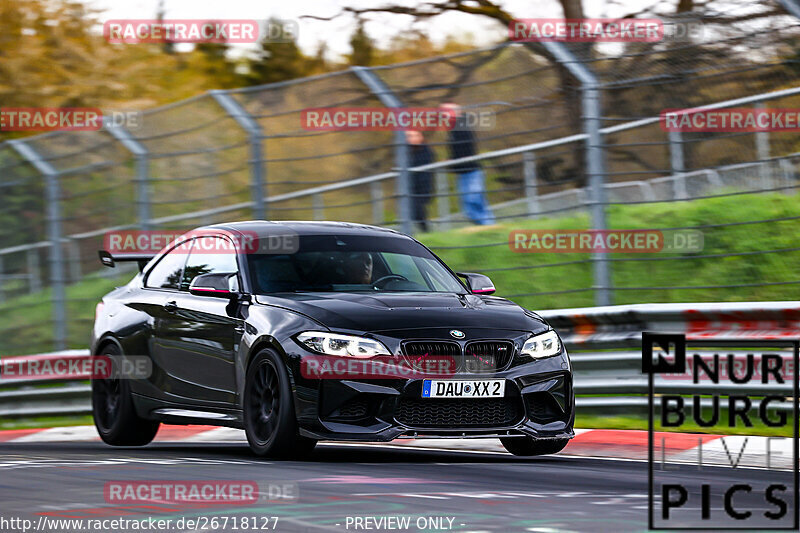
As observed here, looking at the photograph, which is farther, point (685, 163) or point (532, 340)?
point (685, 163)

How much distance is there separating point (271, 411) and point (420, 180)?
4.20 metres

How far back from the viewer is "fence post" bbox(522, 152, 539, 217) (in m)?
11.9

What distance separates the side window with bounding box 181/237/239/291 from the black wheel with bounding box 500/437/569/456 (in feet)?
6.67

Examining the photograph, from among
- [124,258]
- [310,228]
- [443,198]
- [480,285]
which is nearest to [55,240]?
[124,258]

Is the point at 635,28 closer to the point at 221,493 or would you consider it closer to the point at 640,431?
the point at 640,431

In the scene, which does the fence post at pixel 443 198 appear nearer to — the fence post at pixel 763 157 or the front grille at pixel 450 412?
the fence post at pixel 763 157

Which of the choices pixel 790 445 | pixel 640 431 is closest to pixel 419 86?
pixel 640 431

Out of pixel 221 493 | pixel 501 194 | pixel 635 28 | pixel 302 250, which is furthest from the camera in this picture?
pixel 501 194

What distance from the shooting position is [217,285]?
374 inches

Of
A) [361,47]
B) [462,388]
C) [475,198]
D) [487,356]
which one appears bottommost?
[462,388]

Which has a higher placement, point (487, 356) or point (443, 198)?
point (443, 198)

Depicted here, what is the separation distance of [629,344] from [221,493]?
4.39 metres

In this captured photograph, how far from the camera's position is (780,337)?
32.5 ft

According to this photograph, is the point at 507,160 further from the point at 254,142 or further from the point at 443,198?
the point at 254,142
